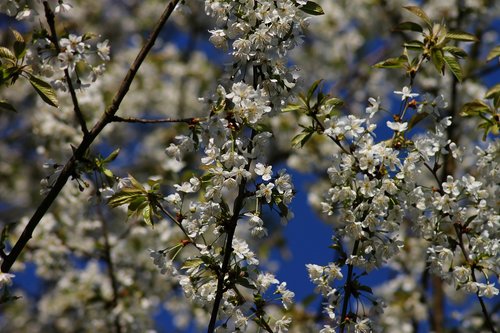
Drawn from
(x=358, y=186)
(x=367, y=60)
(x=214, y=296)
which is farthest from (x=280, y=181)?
(x=367, y=60)

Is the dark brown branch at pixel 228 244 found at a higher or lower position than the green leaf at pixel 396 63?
lower

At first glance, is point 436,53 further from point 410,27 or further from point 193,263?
point 193,263

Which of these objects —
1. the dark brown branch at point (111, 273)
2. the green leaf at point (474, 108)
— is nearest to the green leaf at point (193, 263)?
the green leaf at point (474, 108)

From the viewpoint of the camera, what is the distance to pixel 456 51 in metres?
2.60

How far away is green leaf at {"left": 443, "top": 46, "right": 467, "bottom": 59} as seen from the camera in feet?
8.50

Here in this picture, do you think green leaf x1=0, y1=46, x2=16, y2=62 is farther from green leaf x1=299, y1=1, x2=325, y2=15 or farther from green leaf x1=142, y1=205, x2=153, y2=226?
green leaf x1=299, y1=1, x2=325, y2=15

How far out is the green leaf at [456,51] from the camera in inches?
102

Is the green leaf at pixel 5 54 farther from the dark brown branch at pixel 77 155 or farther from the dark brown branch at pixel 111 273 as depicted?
the dark brown branch at pixel 111 273

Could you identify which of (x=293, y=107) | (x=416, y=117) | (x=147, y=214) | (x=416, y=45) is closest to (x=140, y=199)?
(x=147, y=214)

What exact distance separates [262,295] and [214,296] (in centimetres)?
16

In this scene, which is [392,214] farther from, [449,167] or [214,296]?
[449,167]

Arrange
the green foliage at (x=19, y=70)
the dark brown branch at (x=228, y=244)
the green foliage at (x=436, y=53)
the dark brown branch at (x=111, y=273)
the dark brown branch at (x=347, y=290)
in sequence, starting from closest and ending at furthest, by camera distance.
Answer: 1. the dark brown branch at (x=228, y=244)
2. the dark brown branch at (x=347, y=290)
3. the green foliage at (x=19, y=70)
4. the green foliage at (x=436, y=53)
5. the dark brown branch at (x=111, y=273)

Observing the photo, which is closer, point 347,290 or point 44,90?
point 347,290

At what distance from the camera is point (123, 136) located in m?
8.72
